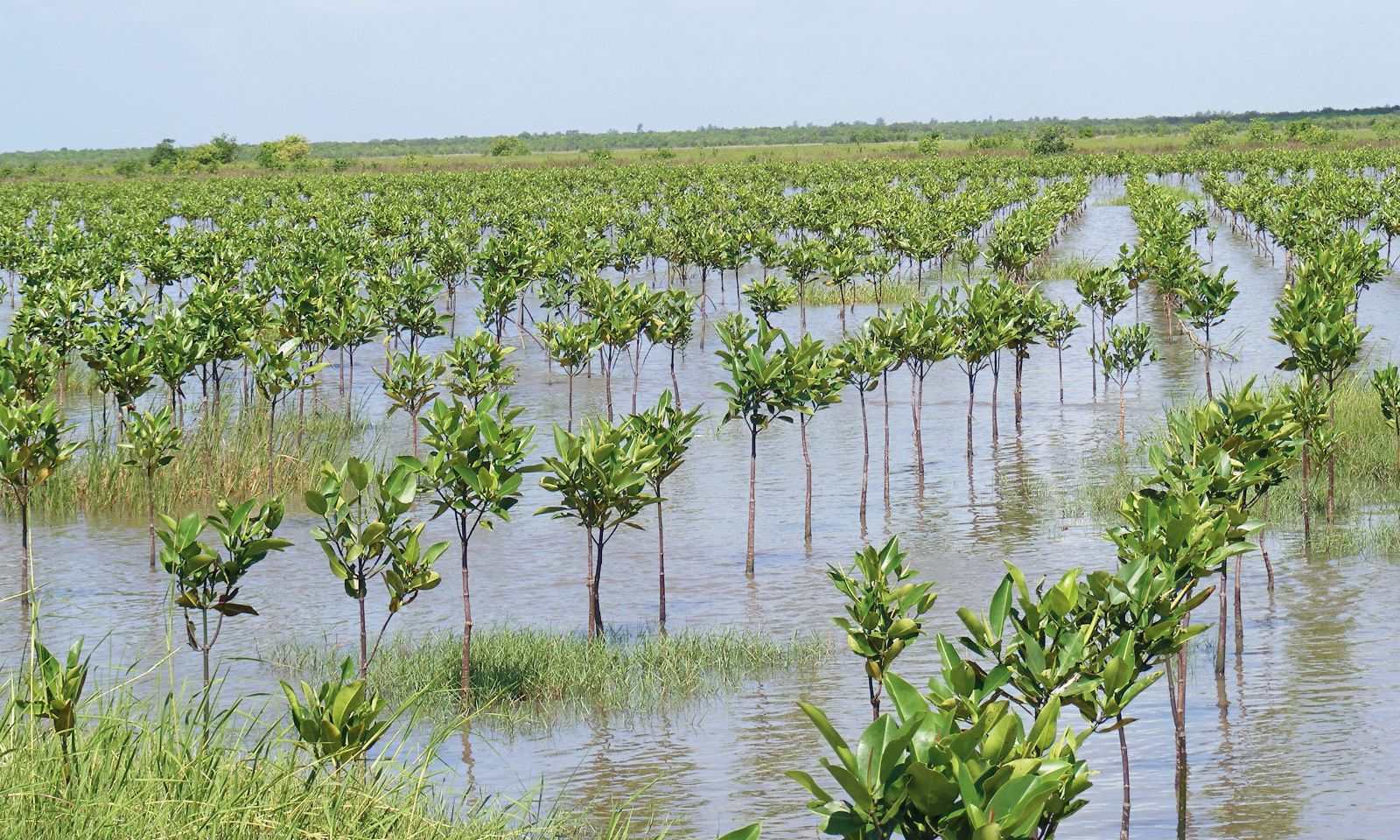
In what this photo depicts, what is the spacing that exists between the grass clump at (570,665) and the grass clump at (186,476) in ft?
23.6

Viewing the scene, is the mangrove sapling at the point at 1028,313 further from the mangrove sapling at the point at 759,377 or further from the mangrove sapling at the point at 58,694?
the mangrove sapling at the point at 58,694

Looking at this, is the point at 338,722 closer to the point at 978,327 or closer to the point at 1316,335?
the point at 1316,335

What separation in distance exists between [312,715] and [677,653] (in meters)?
6.60

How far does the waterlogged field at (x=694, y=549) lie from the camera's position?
380 inches

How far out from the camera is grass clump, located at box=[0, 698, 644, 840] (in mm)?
5855

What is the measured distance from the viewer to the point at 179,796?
643 centimetres

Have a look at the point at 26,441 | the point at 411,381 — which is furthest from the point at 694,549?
the point at 26,441

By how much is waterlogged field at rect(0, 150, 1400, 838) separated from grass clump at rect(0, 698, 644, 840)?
0.05 metres

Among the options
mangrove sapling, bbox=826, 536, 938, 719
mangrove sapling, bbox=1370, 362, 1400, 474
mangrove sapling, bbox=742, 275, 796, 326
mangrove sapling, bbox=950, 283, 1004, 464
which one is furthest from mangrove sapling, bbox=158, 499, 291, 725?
mangrove sapling, bbox=742, 275, 796, 326

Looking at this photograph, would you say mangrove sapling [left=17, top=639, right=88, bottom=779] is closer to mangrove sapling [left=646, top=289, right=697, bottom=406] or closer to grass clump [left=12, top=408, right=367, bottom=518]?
grass clump [left=12, top=408, right=367, bottom=518]

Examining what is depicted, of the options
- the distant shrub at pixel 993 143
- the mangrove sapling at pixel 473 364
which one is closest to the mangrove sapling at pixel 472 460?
the mangrove sapling at pixel 473 364

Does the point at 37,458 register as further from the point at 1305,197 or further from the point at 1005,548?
the point at 1305,197

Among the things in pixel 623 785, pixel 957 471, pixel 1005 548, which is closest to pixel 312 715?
pixel 623 785

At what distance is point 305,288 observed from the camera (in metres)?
24.8
